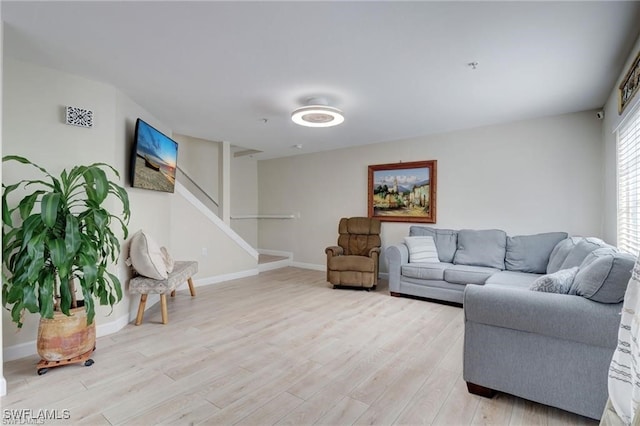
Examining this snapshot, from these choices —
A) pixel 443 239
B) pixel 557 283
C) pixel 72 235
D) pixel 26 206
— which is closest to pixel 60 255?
pixel 72 235

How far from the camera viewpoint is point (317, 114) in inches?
124

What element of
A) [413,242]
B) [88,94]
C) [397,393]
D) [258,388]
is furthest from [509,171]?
[88,94]

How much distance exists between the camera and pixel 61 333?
2182 millimetres

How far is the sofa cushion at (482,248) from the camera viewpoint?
12.4 ft

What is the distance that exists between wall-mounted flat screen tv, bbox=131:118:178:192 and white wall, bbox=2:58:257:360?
123 millimetres

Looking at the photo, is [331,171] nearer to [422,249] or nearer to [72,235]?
[422,249]

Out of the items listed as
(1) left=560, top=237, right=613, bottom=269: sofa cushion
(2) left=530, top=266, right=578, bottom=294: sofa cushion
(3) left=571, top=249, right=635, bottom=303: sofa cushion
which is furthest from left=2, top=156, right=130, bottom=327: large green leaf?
(1) left=560, top=237, right=613, bottom=269: sofa cushion

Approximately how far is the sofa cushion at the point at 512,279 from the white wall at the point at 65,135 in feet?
12.7

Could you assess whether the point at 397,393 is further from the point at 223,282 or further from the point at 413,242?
the point at 223,282

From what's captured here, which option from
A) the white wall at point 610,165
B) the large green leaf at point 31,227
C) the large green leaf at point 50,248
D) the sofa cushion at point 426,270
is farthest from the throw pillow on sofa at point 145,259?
the white wall at point 610,165

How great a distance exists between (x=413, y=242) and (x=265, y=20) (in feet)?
10.9

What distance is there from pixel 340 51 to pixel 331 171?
3572mm

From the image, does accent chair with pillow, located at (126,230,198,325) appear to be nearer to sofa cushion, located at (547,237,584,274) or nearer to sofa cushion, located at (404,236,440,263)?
sofa cushion, located at (404,236,440,263)

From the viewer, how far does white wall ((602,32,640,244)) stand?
283 centimetres
